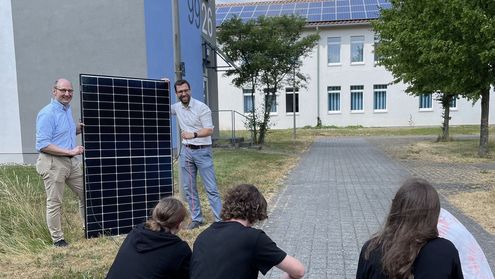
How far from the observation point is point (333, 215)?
6625 mm

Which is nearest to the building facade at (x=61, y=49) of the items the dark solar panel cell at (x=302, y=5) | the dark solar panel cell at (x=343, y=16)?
the dark solar panel cell at (x=343, y=16)

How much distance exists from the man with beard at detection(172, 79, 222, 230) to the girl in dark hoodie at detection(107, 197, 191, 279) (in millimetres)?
2723

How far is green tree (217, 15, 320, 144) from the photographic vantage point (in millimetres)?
16969

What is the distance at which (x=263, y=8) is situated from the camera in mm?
33719

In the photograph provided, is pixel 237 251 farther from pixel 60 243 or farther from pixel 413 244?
pixel 60 243

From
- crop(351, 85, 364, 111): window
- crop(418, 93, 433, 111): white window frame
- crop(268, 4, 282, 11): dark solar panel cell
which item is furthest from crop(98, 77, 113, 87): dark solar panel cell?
crop(418, 93, 433, 111): white window frame

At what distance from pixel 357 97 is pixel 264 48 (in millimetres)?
17341

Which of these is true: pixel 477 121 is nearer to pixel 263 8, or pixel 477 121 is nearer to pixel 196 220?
pixel 263 8

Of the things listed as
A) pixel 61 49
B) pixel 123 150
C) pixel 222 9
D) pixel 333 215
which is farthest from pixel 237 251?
pixel 222 9

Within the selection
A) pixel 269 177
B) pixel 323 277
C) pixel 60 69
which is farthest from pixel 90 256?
pixel 60 69

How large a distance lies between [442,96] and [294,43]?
7100 mm

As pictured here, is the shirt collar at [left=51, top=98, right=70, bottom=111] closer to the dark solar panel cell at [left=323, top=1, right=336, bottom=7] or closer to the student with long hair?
the student with long hair

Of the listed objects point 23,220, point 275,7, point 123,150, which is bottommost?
point 23,220

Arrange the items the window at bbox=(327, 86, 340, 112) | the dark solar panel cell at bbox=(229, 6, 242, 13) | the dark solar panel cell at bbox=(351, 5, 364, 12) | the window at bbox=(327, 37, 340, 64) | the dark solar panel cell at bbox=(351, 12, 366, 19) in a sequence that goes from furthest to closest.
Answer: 1. the dark solar panel cell at bbox=(229, 6, 242, 13)
2. the window at bbox=(327, 86, 340, 112)
3. the window at bbox=(327, 37, 340, 64)
4. the dark solar panel cell at bbox=(351, 5, 364, 12)
5. the dark solar panel cell at bbox=(351, 12, 366, 19)
